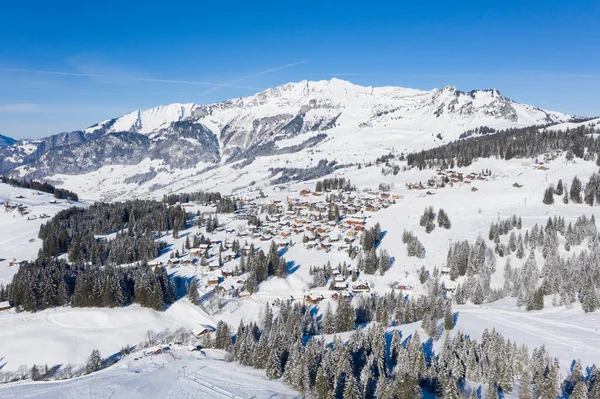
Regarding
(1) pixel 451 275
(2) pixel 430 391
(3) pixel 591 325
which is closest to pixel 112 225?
(1) pixel 451 275

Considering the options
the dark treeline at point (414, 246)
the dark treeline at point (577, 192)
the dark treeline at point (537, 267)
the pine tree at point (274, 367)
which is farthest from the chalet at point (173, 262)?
the dark treeline at point (577, 192)

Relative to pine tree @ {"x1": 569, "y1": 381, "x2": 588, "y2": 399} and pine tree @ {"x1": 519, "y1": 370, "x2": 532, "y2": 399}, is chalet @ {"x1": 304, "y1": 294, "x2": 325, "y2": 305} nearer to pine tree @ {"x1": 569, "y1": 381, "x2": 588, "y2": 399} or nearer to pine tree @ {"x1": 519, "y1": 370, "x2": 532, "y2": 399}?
pine tree @ {"x1": 519, "y1": 370, "x2": 532, "y2": 399}

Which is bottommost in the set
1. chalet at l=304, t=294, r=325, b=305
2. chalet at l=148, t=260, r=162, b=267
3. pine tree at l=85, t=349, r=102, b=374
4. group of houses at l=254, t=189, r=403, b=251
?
pine tree at l=85, t=349, r=102, b=374

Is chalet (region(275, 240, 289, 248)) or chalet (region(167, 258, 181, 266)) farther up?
chalet (region(275, 240, 289, 248))

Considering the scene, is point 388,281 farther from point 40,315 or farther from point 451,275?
point 40,315

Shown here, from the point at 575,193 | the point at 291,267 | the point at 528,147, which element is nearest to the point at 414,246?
the point at 291,267

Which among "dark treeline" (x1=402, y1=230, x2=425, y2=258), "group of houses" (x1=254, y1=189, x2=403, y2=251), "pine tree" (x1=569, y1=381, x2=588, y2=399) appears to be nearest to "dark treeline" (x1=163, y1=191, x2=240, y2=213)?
"group of houses" (x1=254, y1=189, x2=403, y2=251)

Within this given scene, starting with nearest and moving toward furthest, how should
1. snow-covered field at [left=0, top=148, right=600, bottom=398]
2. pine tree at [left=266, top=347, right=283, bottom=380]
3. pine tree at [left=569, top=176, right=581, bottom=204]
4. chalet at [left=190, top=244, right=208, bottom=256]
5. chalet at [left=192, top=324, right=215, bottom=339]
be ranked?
snow-covered field at [left=0, top=148, right=600, bottom=398] < pine tree at [left=266, top=347, right=283, bottom=380] < chalet at [left=192, top=324, right=215, bottom=339] < chalet at [left=190, top=244, right=208, bottom=256] < pine tree at [left=569, top=176, right=581, bottom=204]
